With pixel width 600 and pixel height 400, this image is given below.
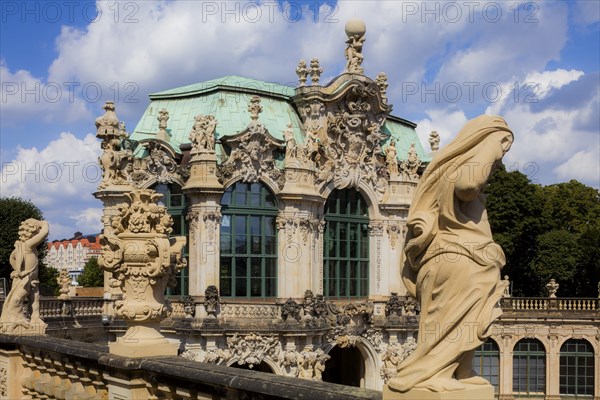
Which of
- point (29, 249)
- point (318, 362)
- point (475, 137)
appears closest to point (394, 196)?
point (318, 362)

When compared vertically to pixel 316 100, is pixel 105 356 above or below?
below

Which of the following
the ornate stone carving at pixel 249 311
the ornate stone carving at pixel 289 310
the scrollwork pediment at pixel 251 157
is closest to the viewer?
the ornate stone carving at pixel 249 311

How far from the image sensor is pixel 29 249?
13.1m

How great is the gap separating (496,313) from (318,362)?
1040 inches

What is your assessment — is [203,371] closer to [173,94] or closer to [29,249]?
[29,249]

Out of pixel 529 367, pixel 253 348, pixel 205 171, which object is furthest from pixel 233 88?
pixel 529 367

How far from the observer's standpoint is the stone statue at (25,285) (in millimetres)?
12984

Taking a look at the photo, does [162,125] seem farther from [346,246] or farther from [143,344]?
[143,344]

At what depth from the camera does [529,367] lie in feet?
146

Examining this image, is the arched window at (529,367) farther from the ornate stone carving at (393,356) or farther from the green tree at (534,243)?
the ornate stone carving at (393,356)

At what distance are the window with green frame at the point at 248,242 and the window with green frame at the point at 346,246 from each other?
2.77 m

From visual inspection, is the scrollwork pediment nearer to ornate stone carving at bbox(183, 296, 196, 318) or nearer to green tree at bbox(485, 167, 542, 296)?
ornate stone carving at bbox(183, 296, 196, 318)

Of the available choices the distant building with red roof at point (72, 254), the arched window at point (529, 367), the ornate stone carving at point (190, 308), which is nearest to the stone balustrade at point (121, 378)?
the ornate stone carving at point (190, 308)

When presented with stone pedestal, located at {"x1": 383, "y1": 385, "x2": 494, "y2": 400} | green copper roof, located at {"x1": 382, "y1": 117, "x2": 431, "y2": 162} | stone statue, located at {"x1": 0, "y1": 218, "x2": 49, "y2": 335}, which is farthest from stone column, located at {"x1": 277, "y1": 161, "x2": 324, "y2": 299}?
stone pedestal, located at {"x1": 383, "y1": 385, "x2": 494, "y2": 400}
